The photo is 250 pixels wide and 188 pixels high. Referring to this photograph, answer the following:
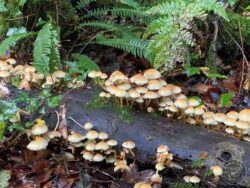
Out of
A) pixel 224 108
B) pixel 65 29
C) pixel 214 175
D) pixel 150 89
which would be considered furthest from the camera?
pixel 65 29

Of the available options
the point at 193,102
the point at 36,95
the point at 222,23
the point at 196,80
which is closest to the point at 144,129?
the point at 193,102

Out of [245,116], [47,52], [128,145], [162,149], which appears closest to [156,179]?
[162,149]

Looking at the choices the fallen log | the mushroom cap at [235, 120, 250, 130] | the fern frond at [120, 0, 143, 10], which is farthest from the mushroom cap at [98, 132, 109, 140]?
the fern frond at [120, 0, 143, 10]

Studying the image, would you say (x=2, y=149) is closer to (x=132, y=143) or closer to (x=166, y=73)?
(x=132, y=143)

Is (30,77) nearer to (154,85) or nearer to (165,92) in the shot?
(154,85)

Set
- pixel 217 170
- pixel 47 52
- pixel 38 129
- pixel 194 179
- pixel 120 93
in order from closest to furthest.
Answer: pixel 217 170 → pixel 194 179 → pixel 38 129 → pixel 120 93 → pixel 47 52
